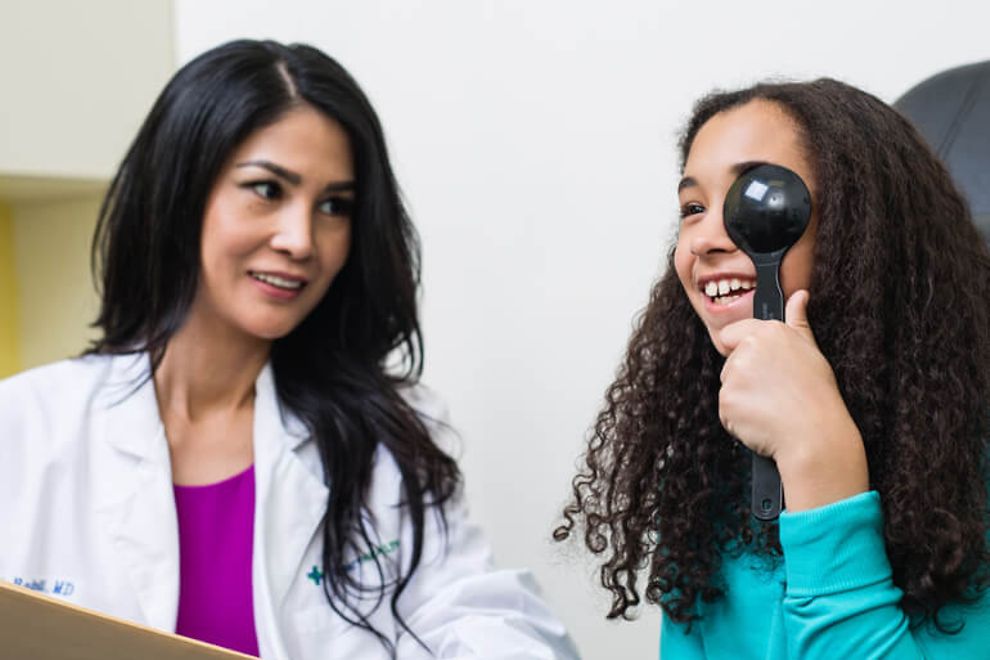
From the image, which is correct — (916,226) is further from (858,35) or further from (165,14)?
(165,14)

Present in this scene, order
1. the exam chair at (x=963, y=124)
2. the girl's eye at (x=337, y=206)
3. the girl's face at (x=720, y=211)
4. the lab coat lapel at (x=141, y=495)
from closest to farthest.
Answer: the girl's face at (x=720, y=211), the exam chair at (x=963, y=124), the lab coat lapel at (x=141, y=495), the girl's eye at (x=337, y=206)

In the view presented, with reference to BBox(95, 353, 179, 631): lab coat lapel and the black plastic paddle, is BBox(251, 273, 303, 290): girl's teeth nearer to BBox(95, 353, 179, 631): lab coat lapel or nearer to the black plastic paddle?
BBox(95, 353, 179, 631): lab coat lapel

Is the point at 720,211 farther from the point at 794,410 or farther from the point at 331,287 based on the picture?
the point at 331,287

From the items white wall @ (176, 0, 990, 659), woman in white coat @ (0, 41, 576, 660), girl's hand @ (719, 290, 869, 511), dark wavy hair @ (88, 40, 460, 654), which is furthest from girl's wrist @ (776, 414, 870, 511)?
white wall @ (176, 0, 990, 659)

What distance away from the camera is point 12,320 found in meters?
2.03

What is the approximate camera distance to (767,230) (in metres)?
0.84

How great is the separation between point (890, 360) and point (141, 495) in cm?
78

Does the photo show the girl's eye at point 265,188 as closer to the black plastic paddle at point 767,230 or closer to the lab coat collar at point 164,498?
the lab coat collar at point 164,498

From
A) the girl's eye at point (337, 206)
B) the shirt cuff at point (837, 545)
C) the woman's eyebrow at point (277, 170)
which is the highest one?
the woman's eyebrow at point (277, 170)

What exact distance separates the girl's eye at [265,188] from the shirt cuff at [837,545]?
0.72 m

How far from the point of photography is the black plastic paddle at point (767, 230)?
843 millimetres

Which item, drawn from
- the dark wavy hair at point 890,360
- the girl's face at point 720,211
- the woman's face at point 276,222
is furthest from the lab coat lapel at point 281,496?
the girl's face at point 720,211

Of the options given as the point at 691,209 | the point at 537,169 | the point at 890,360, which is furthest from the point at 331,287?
the point at 890,360

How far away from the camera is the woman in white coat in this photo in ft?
4.17
